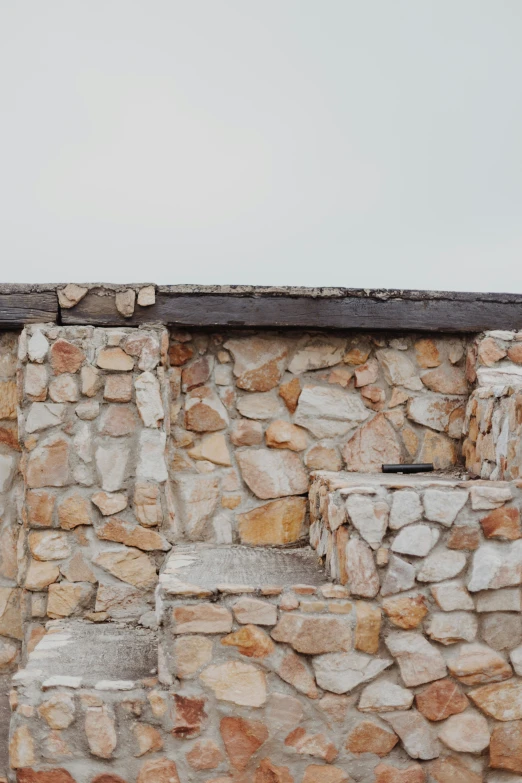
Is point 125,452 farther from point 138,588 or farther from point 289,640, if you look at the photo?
point 289,640

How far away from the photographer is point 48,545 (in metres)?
3.58

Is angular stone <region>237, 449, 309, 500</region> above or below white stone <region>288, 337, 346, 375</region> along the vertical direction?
below

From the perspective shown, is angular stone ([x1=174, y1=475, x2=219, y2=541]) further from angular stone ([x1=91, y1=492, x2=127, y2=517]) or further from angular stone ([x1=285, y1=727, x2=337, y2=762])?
angular stone ([x1=285, y1=727, x2=337, y2=762])

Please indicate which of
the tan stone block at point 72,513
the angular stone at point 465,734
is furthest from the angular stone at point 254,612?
the tan stone block at point 72,513

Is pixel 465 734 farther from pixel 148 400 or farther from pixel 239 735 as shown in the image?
pixel 148 400

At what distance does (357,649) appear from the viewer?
2678mm

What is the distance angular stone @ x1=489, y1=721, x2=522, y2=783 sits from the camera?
2.72 metres

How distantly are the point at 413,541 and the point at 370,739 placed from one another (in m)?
0.78

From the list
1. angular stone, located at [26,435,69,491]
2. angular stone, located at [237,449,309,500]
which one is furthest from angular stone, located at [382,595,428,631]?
angular stone, located at [26,435,69,491]

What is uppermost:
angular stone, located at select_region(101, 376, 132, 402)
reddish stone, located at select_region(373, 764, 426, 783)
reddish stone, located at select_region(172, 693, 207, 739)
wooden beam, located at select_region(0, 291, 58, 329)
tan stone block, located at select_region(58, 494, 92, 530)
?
→ wooden beam, located at select_region(0, 291, 58, 329)

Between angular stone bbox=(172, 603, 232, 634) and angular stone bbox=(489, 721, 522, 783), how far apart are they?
1136 millimetres

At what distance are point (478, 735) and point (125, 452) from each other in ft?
6.76

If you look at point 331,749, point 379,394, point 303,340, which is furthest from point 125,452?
point 331,749

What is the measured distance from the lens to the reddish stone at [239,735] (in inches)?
105
